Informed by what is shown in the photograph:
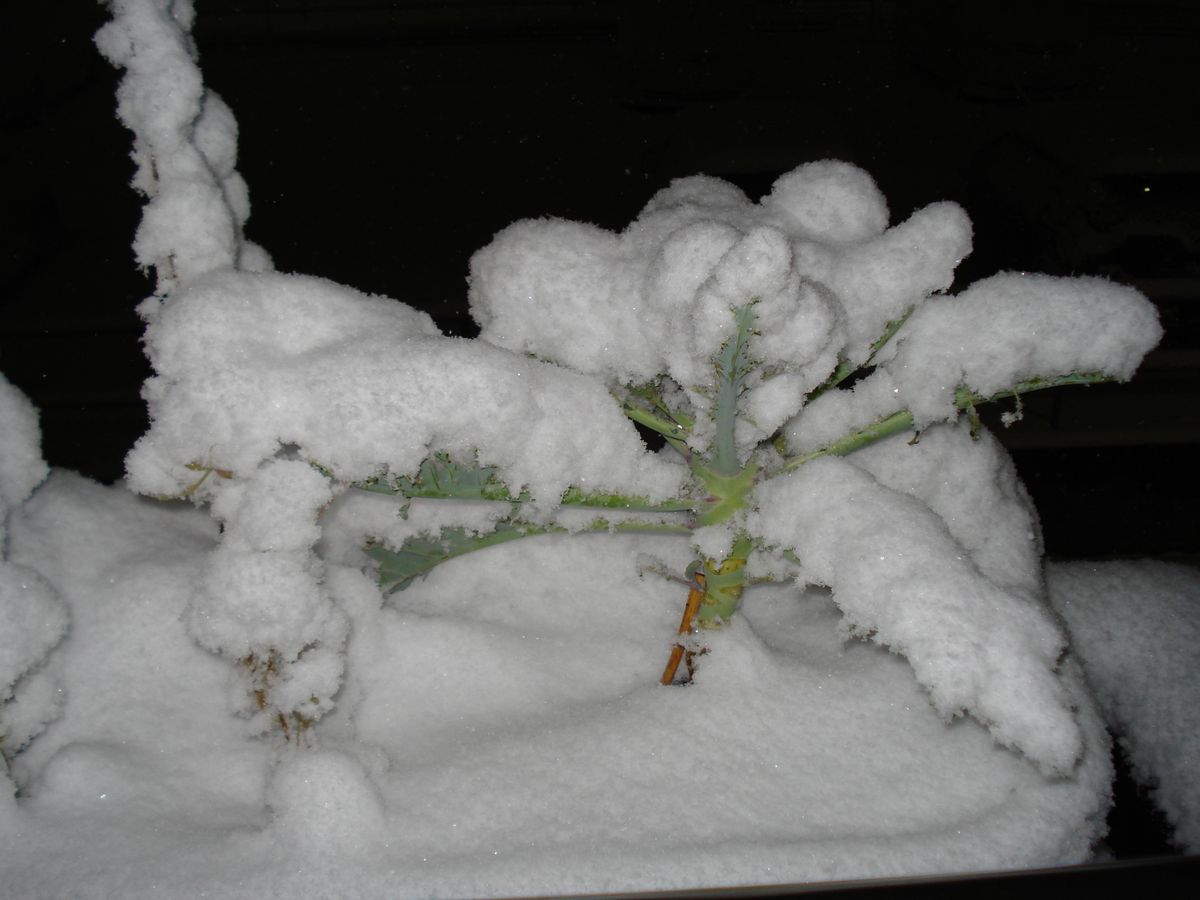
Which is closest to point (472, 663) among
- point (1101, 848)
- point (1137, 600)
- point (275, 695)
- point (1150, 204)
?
point (275, 695)

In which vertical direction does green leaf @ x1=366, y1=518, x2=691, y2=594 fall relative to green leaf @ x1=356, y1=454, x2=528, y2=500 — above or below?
below

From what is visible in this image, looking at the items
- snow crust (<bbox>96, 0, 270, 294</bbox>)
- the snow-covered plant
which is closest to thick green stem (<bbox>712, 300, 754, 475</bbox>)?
the snow-covered plant

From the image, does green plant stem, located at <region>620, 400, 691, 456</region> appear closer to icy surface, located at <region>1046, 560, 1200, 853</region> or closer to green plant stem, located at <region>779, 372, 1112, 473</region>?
green plant stem, located at <region>779, 372, 1112, 473</region>

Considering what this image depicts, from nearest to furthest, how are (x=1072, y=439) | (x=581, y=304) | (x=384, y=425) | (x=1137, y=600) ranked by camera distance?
→ (x=384, y=425) < (x=581, y=304) < (x=1137, y=600) < (x=1072, y=439)

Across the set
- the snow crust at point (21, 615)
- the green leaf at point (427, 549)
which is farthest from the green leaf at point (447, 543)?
the snow crust at point (21, 615)

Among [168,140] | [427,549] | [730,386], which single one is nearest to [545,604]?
[427,549]

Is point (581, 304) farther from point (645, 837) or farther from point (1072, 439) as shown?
point (1072, 439)
